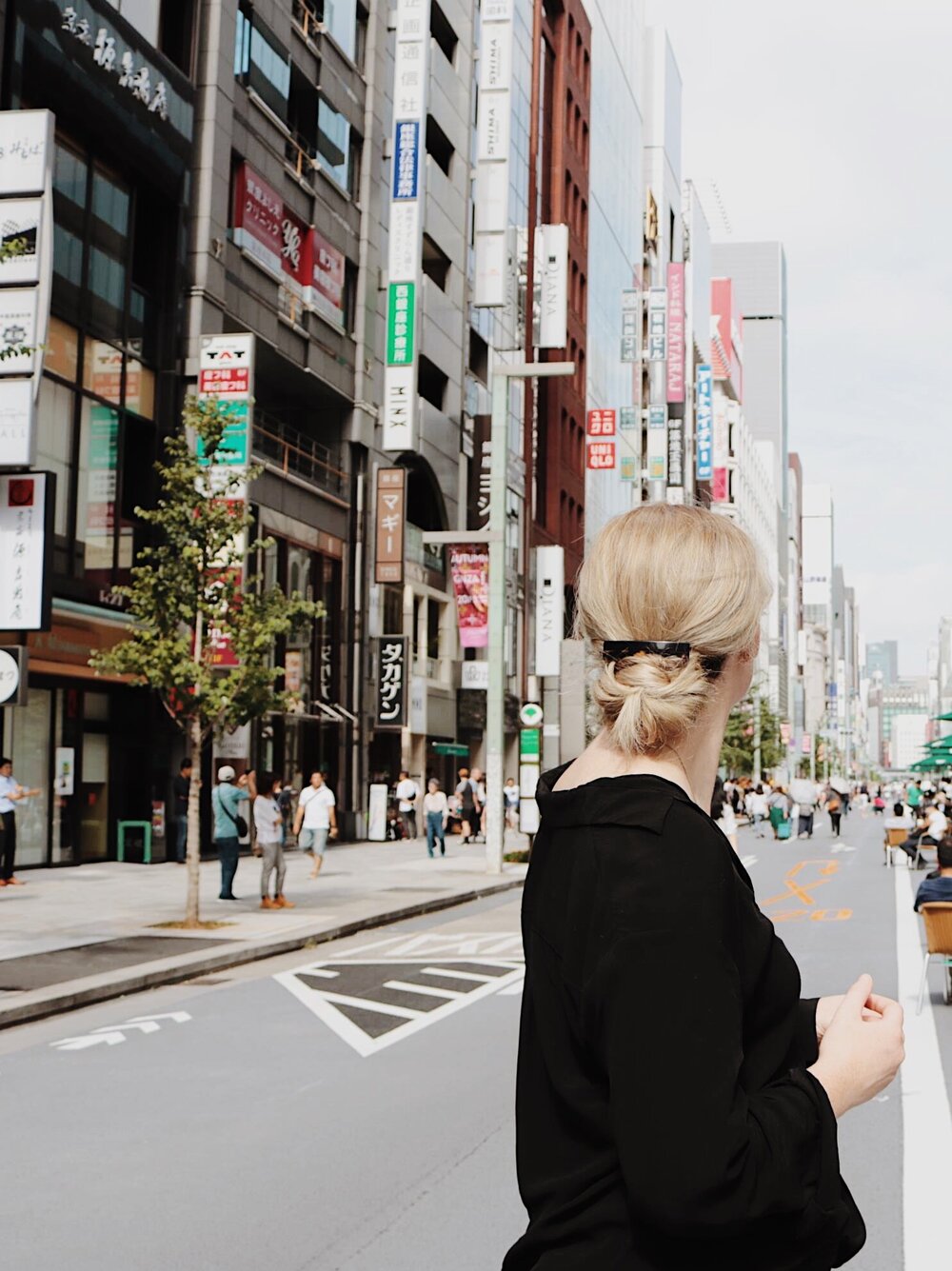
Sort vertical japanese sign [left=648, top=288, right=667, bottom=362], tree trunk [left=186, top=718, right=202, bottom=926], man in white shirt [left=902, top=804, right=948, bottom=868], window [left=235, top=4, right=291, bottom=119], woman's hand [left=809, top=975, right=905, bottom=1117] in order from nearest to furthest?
woman's hand [left=809, top=975, right=905, bottom=1117], tree trunk [left=186, top=718, right=202, bottom=926], man in white shirt [left=902, top=804, right=948, bottom=868], window [left=235, top=4, right=291, bottom=119], vertical japanese sign [left=648, top=288, right=667, bottom=362]

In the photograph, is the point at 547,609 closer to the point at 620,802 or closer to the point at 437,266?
the point at 437,266

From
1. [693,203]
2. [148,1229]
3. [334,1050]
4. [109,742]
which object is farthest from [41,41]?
[693,203]

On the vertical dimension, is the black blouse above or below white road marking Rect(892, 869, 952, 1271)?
above

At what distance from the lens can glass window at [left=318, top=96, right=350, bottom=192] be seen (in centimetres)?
3475

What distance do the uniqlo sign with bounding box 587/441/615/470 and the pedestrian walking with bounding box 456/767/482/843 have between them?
23686 mm

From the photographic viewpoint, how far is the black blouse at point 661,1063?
5.33ft

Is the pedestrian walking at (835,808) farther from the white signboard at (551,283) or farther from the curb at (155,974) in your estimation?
the curb at (155,974)

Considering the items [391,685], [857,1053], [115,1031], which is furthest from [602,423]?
[857,1053]

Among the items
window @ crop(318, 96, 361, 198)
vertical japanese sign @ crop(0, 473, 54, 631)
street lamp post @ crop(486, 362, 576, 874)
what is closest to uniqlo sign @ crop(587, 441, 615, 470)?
window @ crop(318, 96, 361, 198)

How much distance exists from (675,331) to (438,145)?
39.5 meters

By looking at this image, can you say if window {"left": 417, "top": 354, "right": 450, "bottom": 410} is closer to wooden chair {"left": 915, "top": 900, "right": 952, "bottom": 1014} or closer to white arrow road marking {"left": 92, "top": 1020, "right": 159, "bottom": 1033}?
wooden chair {"left": 915, "top": 900, "right": 952, "bottom": 1014}

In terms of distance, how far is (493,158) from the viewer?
40.6 metres

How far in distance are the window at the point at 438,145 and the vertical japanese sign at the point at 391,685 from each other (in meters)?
16.0

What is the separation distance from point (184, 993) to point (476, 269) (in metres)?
33.3
